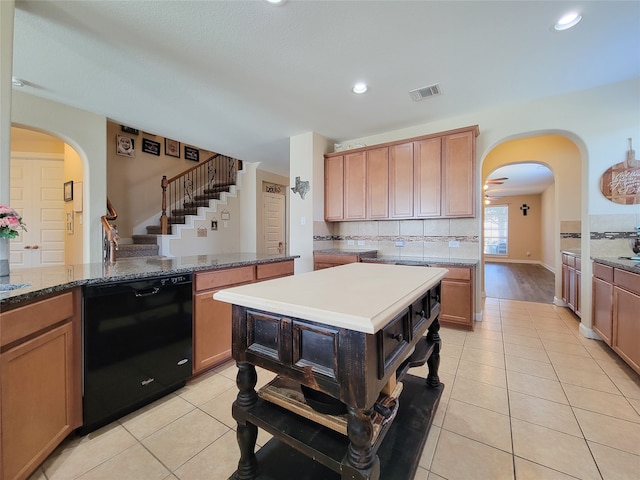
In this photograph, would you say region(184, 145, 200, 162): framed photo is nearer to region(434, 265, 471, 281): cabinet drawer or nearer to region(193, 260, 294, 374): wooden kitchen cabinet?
region(193, 260, 294, 374): wooden kitchen cabinet

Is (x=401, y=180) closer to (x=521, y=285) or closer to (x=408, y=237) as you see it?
(x=408, y=237)

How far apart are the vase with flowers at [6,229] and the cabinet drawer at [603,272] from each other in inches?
175

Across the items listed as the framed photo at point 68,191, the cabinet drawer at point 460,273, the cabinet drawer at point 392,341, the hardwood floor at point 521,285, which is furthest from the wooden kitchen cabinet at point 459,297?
the framed photo at point 68,191

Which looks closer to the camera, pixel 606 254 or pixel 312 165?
pixel 606 254

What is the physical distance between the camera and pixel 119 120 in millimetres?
3594

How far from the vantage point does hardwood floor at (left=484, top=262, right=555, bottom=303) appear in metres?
4.78

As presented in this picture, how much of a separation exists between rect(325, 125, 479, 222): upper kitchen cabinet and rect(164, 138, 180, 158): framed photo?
3.91 m

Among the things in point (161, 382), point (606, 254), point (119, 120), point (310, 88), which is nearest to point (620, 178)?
point (606, 254)

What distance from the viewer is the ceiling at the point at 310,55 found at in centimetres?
187

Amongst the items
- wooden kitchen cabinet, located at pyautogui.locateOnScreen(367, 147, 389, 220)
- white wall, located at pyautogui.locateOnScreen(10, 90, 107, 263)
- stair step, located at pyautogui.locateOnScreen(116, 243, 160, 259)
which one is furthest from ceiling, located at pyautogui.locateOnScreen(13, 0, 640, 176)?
stair step, located at pyautogui.locateOnScreen(116, 243, 160, 259)

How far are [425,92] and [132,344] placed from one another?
3.53 meters

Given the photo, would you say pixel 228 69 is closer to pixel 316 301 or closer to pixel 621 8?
pixel 316 301

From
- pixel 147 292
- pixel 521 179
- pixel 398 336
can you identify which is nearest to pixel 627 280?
pixel 398 336

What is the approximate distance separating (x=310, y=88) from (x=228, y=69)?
84cm
